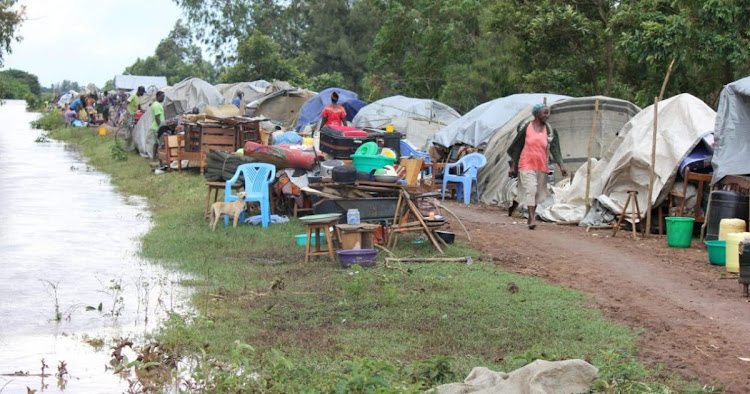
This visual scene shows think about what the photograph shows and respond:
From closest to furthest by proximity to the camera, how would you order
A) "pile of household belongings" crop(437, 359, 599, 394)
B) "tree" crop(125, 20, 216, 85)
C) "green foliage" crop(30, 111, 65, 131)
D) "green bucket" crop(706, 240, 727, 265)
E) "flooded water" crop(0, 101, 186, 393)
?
"pile of household belongings" crop(437, 359, 599, 394)
"flooded water" crop(0, 101, 186, 393)
"green bucket" crop(706, 240, 727, 265)
"green foliage" crop(30, 111, 65, 131)
"tree" crop(125, 20, 216, 85)

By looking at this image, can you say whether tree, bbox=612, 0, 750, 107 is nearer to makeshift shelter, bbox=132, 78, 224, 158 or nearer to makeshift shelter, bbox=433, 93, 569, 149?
makeshift shelter, bbox=433, 93, 569, 149

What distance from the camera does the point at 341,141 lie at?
48.6 ft

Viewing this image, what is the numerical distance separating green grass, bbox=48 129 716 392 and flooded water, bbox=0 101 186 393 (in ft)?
1.63

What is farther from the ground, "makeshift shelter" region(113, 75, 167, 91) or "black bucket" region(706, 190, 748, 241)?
"makeshift shelter" region(113, 75, 167, 91)

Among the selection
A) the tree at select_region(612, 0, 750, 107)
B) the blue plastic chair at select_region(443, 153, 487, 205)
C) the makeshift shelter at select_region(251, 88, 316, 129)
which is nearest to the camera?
the tree at select_region(612, 0, 750, 107)

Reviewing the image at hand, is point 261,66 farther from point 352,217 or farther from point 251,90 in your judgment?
point 352,217

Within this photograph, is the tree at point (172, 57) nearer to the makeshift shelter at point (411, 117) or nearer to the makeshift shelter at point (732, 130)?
the makeshift shelter at point (411, 117)

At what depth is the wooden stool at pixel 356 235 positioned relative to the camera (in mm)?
10562

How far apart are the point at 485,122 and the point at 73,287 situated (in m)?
11.1

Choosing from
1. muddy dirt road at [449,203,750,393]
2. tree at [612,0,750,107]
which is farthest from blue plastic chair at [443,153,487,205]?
tree at [612,0,750,107]

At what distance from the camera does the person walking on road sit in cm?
1350

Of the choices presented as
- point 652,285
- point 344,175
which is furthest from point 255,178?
point 652,285

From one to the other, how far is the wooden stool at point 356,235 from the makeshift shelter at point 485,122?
8649 mm

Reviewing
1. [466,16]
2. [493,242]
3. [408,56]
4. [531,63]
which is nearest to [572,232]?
[493,242]
